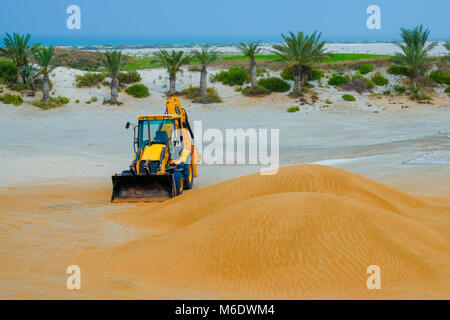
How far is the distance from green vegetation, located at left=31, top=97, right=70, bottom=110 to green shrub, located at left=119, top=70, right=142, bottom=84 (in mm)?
5134

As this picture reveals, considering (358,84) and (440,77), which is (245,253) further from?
(440,77)

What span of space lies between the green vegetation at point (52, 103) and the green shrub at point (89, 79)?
286 centimetres

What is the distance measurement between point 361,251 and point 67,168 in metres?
14.5

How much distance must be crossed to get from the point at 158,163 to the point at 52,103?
68.9ft

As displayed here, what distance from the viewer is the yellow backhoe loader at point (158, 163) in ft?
48.3

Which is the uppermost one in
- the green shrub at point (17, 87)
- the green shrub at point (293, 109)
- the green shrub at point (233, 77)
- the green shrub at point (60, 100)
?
the green shrub at point (233, 77)

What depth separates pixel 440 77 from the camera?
41594 millimetres

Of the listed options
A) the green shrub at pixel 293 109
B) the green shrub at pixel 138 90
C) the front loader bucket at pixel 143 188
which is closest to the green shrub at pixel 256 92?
the green shrub at pixel 293 109

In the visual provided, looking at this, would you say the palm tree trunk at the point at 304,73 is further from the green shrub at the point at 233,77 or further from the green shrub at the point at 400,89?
the green shrub at the point at 400,89

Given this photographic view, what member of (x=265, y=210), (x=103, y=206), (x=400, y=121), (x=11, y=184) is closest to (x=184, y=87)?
(x=400, y=121)

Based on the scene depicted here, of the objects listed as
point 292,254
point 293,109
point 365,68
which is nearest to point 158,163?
point 292,254

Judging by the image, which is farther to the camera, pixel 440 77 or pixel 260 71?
pixel 260 71

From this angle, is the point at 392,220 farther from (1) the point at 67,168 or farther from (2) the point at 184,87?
(2) the point at 184,87
